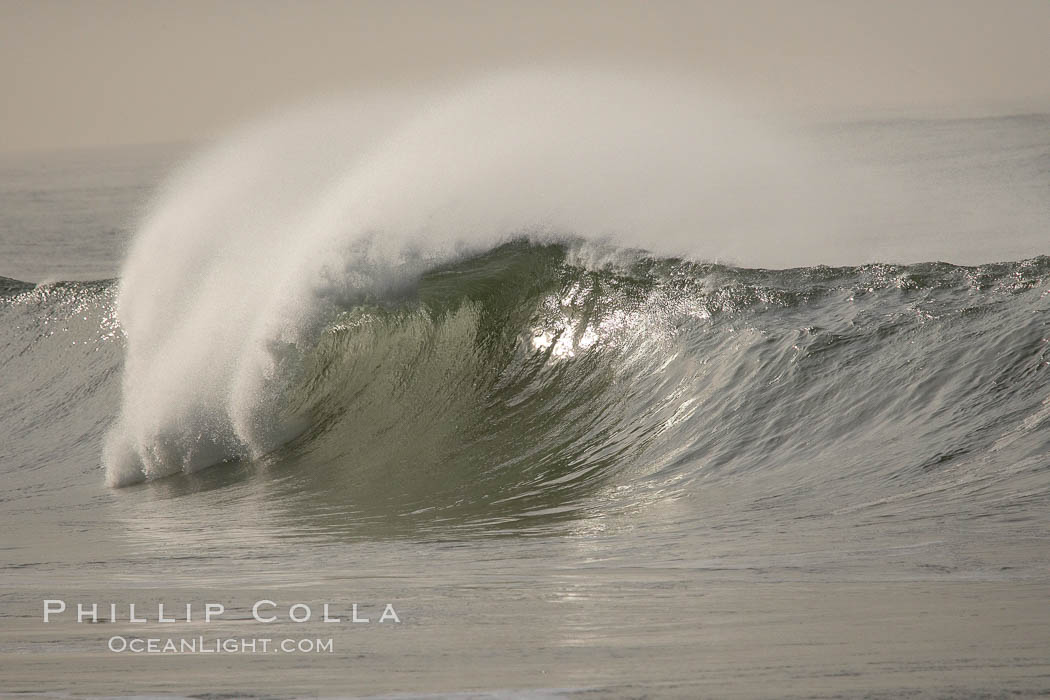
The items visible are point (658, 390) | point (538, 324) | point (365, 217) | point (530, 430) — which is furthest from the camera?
point (365, 217)

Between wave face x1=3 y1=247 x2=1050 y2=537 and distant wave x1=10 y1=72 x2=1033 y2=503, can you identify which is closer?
wave face x1=3 y1=247 x2=1050 y2=537

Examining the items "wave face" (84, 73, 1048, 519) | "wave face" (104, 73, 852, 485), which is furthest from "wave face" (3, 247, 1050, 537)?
"wave face" (104, 73, 852, 485)

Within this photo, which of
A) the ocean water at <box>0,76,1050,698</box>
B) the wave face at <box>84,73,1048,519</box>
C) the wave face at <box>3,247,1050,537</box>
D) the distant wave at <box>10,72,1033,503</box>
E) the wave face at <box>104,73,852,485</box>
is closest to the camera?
the ocean water at <box>0,76,1050,698</box>

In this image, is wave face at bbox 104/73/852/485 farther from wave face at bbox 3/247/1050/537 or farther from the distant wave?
wave face at bbox 3/247/1050/537

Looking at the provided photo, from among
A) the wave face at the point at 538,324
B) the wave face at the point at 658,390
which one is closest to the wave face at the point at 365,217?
the wave face at the point at 538,324

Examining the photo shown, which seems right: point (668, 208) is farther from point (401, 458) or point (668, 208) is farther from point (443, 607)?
point (443, 607)

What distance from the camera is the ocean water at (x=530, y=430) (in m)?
4.27

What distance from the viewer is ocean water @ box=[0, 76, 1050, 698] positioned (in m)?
4.27

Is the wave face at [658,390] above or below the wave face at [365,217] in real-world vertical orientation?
below

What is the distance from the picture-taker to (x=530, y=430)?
992 cm

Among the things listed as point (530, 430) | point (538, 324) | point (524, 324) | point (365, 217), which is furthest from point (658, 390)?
point (365, 217)

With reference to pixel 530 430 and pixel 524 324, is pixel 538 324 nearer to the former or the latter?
pixel 524 324

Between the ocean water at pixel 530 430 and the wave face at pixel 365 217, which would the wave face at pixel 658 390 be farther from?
the wave face at pixel 365 217

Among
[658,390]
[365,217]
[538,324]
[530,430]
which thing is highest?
[365,217]
